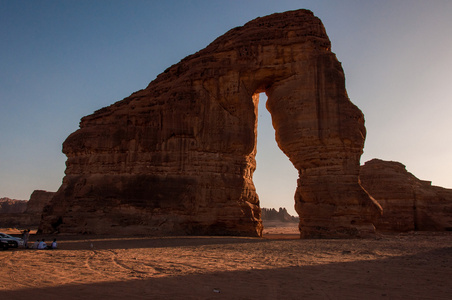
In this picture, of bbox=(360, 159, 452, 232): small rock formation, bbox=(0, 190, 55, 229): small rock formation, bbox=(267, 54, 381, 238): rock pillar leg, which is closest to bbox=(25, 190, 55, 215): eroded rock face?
bbox=(0, 190, 55, 229): small rock formation

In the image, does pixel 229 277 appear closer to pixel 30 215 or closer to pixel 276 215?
pixel 30 215

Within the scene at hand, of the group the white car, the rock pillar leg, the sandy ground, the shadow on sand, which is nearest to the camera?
the shadow on sand

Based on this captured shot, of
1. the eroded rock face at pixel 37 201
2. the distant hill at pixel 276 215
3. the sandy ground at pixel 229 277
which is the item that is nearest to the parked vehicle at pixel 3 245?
the sandy ground at pixel 229 277

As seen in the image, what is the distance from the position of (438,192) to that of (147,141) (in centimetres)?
2813

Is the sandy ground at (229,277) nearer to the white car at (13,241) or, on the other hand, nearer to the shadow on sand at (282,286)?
the shadow on sand at (282,286)

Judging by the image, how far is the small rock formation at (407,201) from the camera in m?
29.8

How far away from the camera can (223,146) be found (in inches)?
908

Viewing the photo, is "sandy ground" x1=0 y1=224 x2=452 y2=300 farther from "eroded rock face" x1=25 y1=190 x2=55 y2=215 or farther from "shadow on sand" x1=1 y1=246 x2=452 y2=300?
"eroded rock face" x1=25 y1=190 x2=55 y2=215

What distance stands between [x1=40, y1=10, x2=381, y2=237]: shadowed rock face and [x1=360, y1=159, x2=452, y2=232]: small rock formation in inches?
495

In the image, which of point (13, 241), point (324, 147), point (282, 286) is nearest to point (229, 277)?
point (282, 286)

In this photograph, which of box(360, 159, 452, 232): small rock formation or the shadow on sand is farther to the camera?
box(360, 159, 452, 232): small rock formation

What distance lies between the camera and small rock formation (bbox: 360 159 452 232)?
29.8 meters

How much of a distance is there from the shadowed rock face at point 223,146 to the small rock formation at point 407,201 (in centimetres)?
1258

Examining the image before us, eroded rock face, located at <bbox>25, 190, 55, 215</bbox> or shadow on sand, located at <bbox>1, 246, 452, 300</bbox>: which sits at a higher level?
eroded rock face, located at <bbox>25, 190, 55, 215</bbox>
